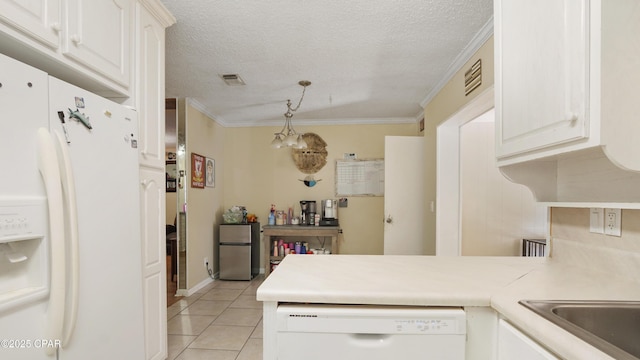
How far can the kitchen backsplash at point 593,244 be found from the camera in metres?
1.10

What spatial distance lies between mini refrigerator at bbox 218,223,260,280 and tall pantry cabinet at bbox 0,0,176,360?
2.24 meters

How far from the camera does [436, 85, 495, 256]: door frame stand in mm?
3127

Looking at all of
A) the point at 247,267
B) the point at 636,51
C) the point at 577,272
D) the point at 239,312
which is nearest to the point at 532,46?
the point at 636,51

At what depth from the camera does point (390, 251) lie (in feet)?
12.1

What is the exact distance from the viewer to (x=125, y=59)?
165 cm

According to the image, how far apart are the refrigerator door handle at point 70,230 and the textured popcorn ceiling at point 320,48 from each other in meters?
1.26

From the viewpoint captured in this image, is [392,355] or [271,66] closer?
[392,355]

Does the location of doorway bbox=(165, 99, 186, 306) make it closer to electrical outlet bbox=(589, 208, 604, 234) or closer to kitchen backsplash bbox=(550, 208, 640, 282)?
kitchen backsplash bbox=(550, 208, 640, 282)

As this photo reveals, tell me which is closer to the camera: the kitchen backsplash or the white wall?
the kitchen backsplash

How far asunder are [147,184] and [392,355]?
162 centimetres

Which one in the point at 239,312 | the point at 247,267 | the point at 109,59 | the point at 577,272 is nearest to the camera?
the point at 577,272

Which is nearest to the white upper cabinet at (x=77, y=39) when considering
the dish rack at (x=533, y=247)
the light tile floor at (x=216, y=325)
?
the light tile floor at (x=216, y=325)

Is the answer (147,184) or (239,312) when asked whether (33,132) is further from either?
(239,312)

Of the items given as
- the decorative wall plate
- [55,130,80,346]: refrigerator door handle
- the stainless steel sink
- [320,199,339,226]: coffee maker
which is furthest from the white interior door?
[55,130,80,346]: refrigerator door handle
